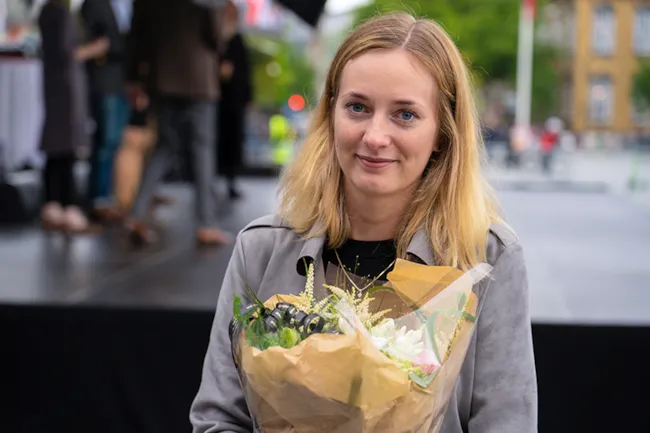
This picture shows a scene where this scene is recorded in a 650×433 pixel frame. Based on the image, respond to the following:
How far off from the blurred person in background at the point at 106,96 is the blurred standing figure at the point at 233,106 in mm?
888

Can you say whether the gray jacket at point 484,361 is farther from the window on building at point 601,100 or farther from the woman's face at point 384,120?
the window on building at point 601,100

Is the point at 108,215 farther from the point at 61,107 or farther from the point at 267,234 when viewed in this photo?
the point at 267,234

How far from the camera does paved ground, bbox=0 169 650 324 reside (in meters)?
4.28

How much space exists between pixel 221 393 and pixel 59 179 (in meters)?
5.14

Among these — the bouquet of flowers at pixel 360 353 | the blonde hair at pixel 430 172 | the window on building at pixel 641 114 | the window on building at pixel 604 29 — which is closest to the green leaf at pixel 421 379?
the bouquet of flowers at pixel 360 353

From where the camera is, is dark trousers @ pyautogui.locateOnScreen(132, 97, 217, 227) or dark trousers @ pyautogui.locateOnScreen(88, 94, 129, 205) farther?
dark trousers @ pyautogui.locateOnScreen(88, 94, 129, 205)

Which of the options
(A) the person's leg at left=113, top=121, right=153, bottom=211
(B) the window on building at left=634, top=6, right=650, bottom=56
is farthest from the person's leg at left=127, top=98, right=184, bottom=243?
(B) the window on building at left=634, top=6, right=650, bottom=56

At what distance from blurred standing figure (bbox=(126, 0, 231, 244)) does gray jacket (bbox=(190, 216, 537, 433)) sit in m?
4.17

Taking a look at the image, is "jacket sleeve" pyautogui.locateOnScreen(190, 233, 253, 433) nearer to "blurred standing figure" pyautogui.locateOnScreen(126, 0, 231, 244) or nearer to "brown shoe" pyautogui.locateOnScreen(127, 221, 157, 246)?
"blurred standing figure" pyautogui.locateOnScreen(126, 0, 231, 244)

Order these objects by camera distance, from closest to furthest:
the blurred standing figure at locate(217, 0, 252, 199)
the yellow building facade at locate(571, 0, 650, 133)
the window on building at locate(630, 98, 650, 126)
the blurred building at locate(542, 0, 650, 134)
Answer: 1. the blurred standing figure at locate(217, 0, 252, 199)
2. the yellow building facade at locate(571, 0, 650, 133)
3. the blurred building at locate(542, 0, 650, 134)
4. the window on building at locate(630, 98, 650, 126)

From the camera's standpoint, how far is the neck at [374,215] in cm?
167

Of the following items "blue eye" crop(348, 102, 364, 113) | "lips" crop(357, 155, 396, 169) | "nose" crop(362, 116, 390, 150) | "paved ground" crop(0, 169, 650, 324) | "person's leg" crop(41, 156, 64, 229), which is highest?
"blue eye" crop(348, 102, 364, 113)

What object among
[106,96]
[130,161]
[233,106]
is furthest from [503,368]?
[233,106]

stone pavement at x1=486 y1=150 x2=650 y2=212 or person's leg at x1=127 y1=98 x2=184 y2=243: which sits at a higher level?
person's leg at x1=127 y1=98 x2=184 y2=243
